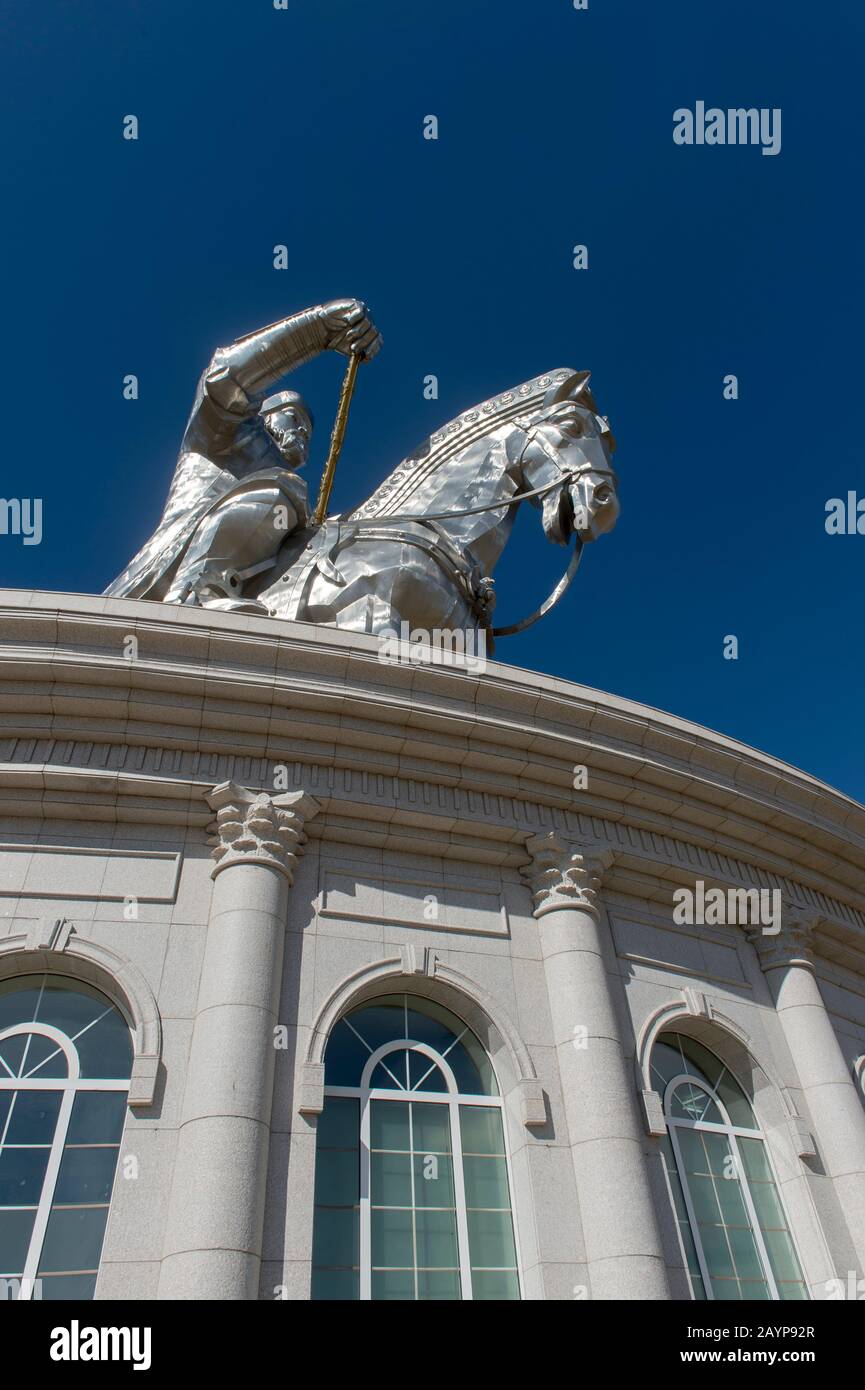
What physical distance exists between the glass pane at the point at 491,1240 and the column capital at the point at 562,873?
275cm

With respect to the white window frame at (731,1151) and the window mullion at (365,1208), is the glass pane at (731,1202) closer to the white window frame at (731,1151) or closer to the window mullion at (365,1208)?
the white window frame at (731,1151)

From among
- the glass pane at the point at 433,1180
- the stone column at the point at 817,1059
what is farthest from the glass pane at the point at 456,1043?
the stone column at the point at 817,1059

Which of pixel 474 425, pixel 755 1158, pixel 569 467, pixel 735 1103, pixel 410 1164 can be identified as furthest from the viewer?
pixel 474 425

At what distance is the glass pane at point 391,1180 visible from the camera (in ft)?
25.6

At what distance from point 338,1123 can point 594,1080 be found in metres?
2.22

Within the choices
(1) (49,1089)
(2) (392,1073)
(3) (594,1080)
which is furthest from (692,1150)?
(1) (49,1089)

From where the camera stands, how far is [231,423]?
15203 mm

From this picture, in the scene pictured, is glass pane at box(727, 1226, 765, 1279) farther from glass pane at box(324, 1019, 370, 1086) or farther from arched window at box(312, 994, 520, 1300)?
glass pane at box(324, 1019, 370, 1086)

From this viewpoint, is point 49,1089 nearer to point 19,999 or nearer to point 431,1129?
point 19,999

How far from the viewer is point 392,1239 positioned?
7645mm

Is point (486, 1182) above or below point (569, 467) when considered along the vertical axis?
below
